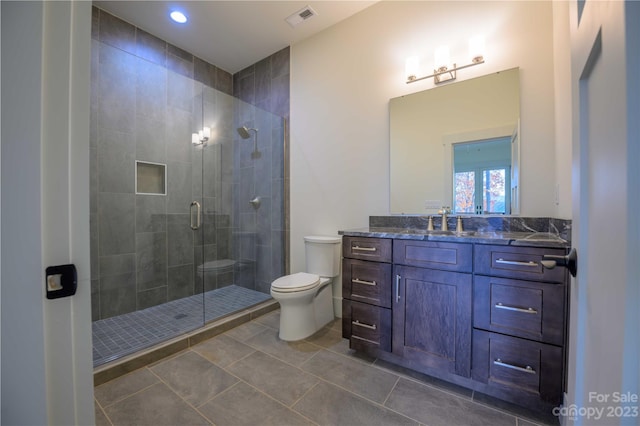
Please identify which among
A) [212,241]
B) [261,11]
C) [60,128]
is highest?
[261,11]

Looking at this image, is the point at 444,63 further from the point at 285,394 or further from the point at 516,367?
the point at 285,394

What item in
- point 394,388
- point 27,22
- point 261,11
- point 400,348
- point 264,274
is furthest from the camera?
point 264,274

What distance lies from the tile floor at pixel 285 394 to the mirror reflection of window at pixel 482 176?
121 centimetres

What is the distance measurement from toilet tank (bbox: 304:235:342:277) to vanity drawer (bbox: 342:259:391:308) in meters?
0.53

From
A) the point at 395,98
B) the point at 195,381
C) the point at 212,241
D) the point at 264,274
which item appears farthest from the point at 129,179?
the point at 395,98

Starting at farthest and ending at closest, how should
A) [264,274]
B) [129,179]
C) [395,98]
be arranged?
[264,274]
[129,179]
[395,98]

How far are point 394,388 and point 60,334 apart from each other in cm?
163

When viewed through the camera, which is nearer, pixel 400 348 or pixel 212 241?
pixel 400 348

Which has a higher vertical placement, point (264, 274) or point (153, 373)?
point (264, 274)

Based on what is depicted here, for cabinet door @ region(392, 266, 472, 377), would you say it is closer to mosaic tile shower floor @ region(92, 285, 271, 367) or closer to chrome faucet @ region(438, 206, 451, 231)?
chrome faucet @ region(438, 206, 451, 231)

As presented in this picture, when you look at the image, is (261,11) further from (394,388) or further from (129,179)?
(394,388)

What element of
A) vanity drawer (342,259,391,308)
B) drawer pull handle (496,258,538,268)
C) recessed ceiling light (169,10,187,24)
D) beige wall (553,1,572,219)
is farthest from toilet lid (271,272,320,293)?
recessed ceiling light (169,10,187,24)

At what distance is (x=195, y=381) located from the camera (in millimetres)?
1576

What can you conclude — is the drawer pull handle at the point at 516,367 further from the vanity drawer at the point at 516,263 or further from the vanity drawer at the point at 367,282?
the vanity drawer at the point at 367,282
